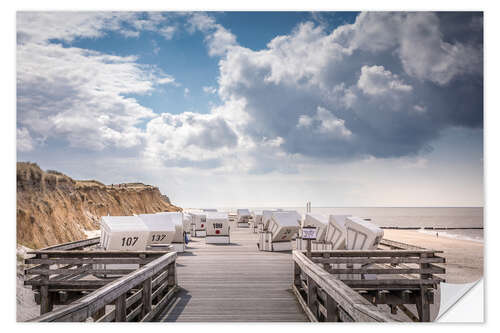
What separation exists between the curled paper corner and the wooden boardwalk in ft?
9.33

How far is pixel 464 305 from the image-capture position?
22.3ft

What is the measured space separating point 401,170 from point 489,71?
3.57 metres

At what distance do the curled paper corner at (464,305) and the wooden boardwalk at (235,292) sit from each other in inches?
112

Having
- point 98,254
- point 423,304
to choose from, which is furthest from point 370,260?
point 98,254

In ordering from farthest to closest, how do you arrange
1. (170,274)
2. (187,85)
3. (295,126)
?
(295,126)
(187,85)
(170,274)

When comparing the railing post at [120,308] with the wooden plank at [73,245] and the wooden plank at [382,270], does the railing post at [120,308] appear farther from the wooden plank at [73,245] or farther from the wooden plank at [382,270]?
the wooden plank at [73,245]

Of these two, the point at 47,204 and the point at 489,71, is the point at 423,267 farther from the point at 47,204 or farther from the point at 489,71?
the point at 47,204

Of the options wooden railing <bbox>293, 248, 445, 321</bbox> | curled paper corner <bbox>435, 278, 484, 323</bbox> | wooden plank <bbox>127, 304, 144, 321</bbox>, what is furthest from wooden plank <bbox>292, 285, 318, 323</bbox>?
curled paper corner <bbox>435, 278, 484, 323</bbox>

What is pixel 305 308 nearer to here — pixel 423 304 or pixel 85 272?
pixel 423 304

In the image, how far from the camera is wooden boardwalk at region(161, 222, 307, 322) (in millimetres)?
5855

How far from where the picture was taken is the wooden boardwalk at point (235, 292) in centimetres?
586
